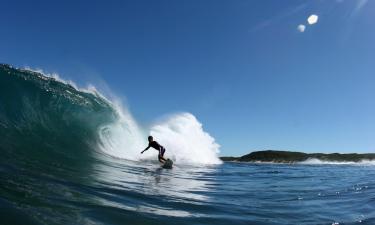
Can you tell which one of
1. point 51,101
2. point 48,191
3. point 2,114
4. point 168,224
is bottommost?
point 168,224

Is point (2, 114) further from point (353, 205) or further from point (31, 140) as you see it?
point (353, 205)

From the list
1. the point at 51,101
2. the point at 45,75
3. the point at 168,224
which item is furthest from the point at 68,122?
the point at 168,224

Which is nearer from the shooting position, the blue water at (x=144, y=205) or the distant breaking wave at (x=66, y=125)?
the blue water at (x=144, y=205)

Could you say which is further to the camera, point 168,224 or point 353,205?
point 353,205

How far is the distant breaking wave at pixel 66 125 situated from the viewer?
14.0 meters

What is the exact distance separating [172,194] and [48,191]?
2.86m

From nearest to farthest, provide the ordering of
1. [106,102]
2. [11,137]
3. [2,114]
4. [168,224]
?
[168,224]
[11,137]
[2,114]
[106,102]

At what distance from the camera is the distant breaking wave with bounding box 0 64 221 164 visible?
46.1 ft

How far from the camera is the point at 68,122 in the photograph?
69.7ft

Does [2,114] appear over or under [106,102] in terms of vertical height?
under

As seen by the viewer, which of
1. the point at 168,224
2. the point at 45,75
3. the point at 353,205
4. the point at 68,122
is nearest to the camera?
the point at 168,224

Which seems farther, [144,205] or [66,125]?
[66,125]

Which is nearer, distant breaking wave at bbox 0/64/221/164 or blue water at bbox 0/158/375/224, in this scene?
blue water at bbox 0/158/375/224

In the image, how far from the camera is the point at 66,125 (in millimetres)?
20625
